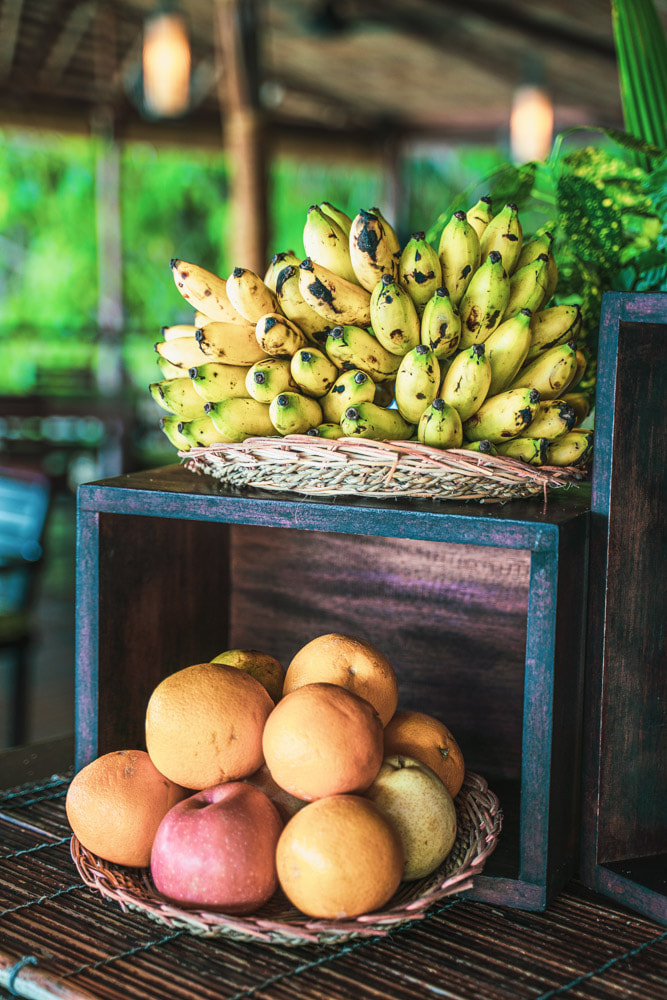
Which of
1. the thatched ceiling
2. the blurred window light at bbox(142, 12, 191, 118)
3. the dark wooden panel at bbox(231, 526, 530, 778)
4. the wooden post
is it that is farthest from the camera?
Answer: the thatched ceiling

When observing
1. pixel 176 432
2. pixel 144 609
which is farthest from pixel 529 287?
pixel 144 609

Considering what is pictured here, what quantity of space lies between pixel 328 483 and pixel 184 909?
35 centimetres

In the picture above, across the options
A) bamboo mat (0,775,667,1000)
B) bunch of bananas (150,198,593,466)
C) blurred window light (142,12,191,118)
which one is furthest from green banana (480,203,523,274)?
blurred window light (142,12,191,118)

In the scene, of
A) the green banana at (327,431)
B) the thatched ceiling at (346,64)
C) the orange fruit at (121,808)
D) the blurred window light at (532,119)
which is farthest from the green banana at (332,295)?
the blurred window light at (532,119)

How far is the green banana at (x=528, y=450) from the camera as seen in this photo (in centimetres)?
84

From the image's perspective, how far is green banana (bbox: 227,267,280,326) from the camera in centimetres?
91

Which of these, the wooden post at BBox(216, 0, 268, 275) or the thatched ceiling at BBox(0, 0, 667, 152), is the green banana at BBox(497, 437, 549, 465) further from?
the thatched ceiling at BBox(0, 0, 667, 152)

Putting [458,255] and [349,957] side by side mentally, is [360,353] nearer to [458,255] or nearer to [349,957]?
[458,255]

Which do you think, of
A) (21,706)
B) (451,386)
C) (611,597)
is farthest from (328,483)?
(21,706)

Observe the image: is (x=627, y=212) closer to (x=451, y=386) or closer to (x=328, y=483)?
(x=451, y=386)

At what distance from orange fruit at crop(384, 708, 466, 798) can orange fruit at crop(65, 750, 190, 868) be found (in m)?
0.19

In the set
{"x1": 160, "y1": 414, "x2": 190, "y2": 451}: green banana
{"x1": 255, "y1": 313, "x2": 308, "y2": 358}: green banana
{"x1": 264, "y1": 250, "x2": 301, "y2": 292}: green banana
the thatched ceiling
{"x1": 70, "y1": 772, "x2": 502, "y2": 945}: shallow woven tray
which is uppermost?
the thatched ceiling

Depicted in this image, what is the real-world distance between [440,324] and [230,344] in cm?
20

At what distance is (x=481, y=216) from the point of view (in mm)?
972
